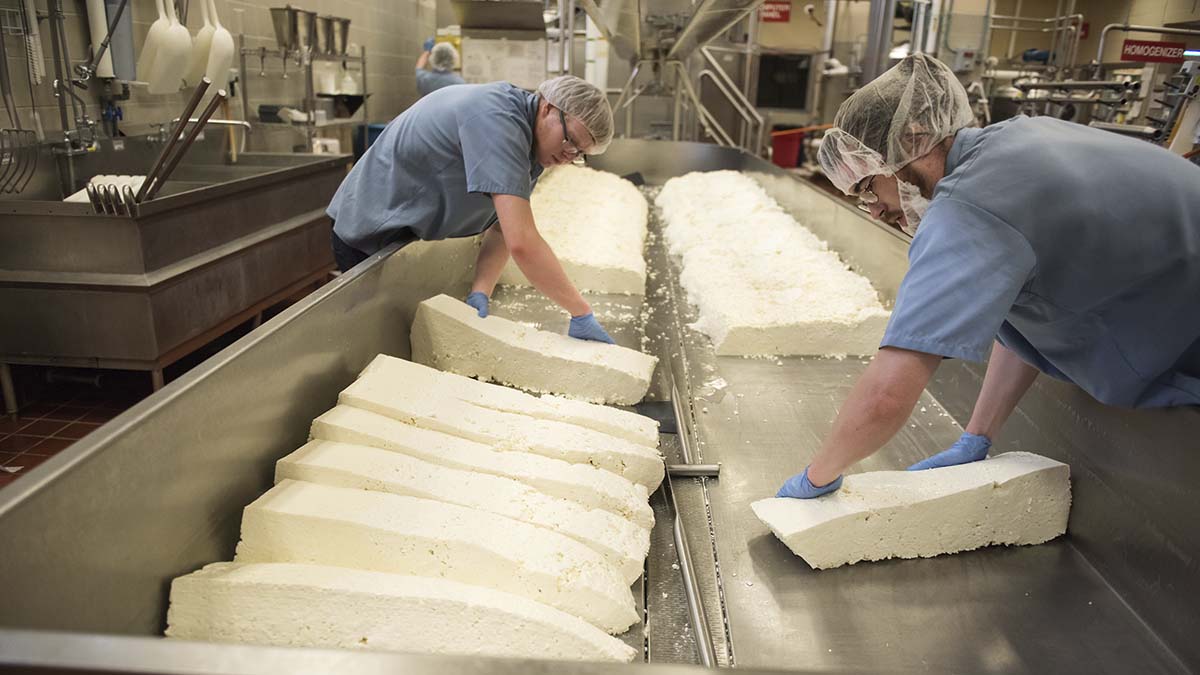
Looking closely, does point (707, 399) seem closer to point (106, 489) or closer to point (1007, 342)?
point (1007, 342)

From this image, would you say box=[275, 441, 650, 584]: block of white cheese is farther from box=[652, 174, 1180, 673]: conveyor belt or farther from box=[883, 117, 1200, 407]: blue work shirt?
box=[883, 117, 1200, 407]: blue work shirt

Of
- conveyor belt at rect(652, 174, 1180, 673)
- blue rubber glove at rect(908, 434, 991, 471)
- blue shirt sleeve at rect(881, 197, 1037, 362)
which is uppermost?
blue shirt sleeve at rect(881, 197, 1037, 362)

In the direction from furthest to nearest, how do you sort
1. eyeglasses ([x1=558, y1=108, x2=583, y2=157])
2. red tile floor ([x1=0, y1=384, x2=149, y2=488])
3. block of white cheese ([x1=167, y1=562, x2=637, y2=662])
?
red tile floor ([x1=0, y1=384, x2=149, y2=488]) → eyeglasses ([x1=558, y1=108, x2=583, y2=157]) → block of white cheese ([x1=167, y1=562, x2=637, y2=662])

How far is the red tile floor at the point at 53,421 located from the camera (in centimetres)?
271

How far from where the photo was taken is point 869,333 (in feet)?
8.12

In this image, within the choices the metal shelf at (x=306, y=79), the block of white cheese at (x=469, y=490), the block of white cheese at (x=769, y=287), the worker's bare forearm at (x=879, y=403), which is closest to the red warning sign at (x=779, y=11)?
the metal shelf at (x=306, y=79)

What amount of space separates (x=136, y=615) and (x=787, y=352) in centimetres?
196

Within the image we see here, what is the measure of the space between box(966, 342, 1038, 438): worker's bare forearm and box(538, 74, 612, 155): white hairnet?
118 cm

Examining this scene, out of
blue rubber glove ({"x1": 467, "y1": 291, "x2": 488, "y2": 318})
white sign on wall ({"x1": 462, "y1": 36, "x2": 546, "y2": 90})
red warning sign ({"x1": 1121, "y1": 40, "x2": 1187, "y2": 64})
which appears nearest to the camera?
blue rubber glove ({"x1": 467, "y1": 291, "x2": 488, "y2": 318})

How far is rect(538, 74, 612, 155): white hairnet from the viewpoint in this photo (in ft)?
6.81

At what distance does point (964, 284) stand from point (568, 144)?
50.3 inches

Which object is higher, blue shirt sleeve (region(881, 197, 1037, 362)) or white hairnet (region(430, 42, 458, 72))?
white hairnet (region(430, 42, 458, 72))

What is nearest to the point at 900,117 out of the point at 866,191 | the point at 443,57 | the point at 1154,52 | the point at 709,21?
the point at 866,191

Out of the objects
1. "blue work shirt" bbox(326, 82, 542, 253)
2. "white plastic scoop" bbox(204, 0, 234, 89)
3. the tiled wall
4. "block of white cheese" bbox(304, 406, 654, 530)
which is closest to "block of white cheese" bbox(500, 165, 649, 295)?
"blue work shirt" bbox(326, 82, 542, 253)
